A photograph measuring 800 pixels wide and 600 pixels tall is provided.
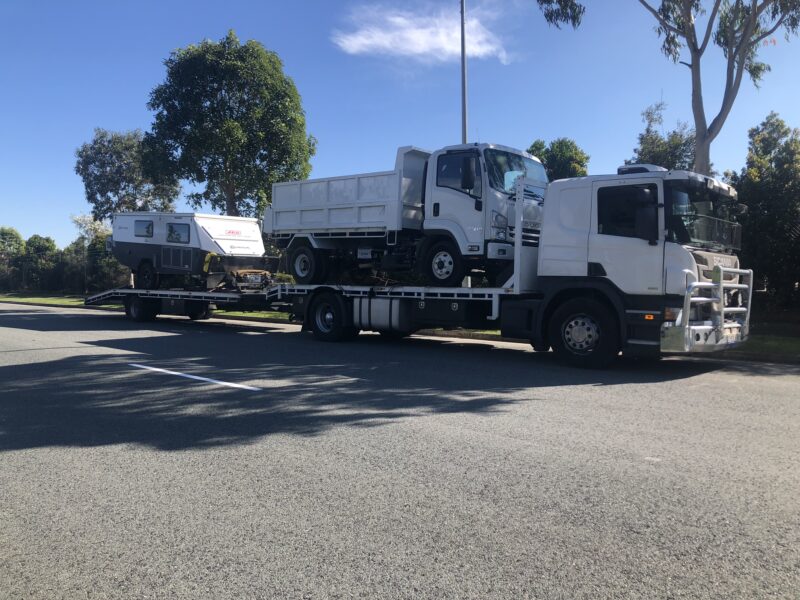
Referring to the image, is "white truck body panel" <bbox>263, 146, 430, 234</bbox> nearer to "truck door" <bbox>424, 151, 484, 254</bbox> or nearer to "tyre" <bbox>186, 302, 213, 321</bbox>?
"truck door" <bbox>424, 151, 484, 254</bbox>

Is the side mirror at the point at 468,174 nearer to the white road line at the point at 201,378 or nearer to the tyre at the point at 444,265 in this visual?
the tyre at the point at 444,265

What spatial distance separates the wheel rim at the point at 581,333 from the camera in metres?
9.96

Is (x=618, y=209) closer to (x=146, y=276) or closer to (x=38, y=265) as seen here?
(x=146, y=276)

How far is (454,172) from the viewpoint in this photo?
1185 cm

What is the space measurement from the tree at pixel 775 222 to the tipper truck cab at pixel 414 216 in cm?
860

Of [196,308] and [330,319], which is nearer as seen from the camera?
[330,319]

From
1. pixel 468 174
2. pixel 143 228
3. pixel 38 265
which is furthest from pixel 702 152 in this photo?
pixel 38 265

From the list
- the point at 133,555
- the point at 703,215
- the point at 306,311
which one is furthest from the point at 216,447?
the point at 306,311

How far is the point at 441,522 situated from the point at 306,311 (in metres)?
11.0

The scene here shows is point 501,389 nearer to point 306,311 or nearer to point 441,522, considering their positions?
point 441,522

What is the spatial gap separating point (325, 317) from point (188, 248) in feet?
22.0

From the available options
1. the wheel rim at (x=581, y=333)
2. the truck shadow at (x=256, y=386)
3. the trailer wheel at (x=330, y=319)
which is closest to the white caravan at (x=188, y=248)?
the trailer wheel at (x=330, y=319)

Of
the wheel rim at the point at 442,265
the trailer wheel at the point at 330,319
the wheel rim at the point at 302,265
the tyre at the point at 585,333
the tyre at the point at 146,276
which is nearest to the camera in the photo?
the tyre at the point at 585,333

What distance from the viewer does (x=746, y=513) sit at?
4.00 m
